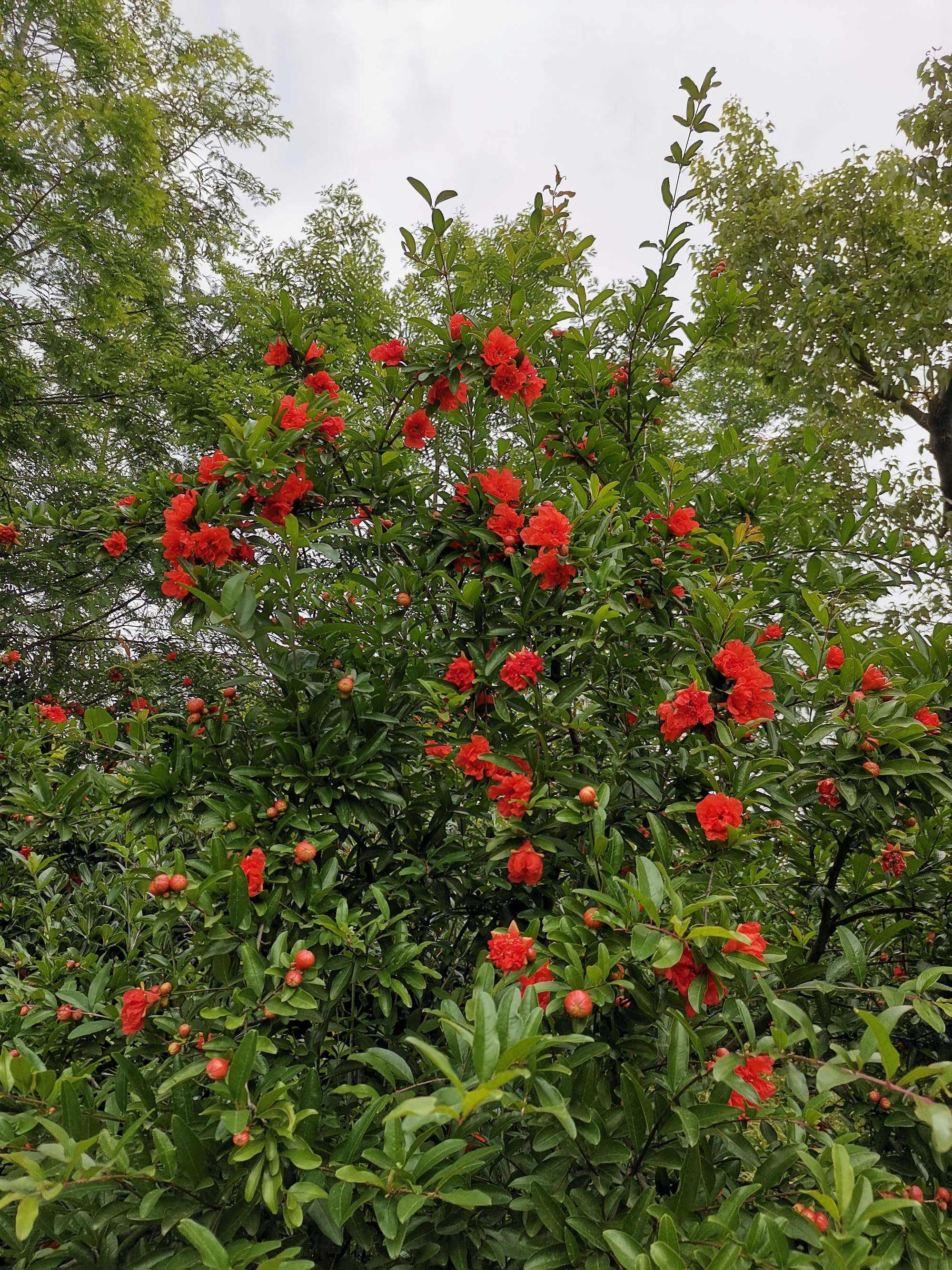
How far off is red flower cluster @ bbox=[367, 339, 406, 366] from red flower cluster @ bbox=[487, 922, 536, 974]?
1.51 metres

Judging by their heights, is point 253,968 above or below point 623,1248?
above

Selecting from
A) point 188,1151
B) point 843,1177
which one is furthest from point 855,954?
point 188,1151

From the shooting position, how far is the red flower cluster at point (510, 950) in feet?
3.53

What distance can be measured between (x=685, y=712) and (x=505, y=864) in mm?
578

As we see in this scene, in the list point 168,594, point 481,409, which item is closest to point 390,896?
point 168,594

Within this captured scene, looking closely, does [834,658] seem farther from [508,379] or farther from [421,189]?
[421,189]

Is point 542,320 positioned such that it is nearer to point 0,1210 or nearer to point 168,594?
point 168,594

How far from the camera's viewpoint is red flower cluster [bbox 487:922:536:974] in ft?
3.53

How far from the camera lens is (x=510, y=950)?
1086 mm

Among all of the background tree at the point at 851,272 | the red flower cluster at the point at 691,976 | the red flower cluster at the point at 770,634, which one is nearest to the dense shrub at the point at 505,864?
the red flower cluster at the point at 691,976

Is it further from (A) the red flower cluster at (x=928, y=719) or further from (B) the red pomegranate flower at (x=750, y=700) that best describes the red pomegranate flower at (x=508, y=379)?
(A) the red flower cluster at (x=928, y=719)

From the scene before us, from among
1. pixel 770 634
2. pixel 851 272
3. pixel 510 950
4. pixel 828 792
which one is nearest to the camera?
pixel 510 950

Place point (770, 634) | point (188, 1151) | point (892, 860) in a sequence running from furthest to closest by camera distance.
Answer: point (770, 634) → point (892, 860) → point (188, 1151)

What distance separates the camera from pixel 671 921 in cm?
99
